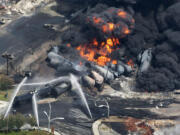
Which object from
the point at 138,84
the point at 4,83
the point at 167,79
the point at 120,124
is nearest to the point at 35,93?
the point at 4,83

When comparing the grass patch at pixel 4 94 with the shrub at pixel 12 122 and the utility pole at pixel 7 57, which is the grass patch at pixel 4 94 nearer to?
the utility pole at pixel 7 57

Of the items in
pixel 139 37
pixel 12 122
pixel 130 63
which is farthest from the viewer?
pixel 139 37

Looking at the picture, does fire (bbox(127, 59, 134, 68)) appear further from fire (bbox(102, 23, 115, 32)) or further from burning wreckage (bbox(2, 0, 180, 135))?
fire (bbox(102, 23, 115, 32))

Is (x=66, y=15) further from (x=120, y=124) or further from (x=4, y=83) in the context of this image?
(x=120, y=124)

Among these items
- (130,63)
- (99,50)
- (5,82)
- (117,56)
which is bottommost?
(5,82)

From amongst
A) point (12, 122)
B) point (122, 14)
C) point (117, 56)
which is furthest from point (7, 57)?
point (122, 14)

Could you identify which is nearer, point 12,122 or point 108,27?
point 12,122

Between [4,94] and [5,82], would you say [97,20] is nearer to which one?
[5,82]
